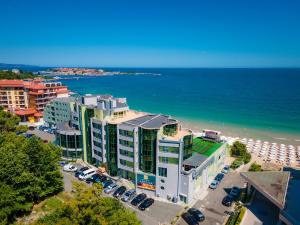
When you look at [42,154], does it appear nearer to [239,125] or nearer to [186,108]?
[239,125]

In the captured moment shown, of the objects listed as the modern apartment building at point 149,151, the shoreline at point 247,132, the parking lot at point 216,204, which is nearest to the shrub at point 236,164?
the modern apartment building at point 149,151

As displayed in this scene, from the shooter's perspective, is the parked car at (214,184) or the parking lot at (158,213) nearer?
the parking lot at (158,213)

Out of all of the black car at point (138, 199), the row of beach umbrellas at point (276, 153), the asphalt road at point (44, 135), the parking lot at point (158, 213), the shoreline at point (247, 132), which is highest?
the asphalt road at point (44, 135)

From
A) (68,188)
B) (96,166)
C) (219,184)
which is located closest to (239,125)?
(219,184)

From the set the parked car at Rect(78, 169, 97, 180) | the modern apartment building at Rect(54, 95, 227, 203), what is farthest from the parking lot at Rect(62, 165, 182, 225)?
the parked car at Rect(78, 169, 97, 180)

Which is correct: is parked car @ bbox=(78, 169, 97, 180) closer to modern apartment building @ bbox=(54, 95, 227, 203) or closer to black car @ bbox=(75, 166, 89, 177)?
black car @ bbox=(75, 166, 89, 177)

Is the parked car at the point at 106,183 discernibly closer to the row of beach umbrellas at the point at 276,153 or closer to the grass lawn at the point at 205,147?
the grass lawn at the point at 205,147

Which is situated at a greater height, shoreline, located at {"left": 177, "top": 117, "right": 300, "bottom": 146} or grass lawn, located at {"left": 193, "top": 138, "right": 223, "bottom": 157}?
grass lawn, located at {"left": 193, "top": 138, "right": 223, "bottom": 157}
